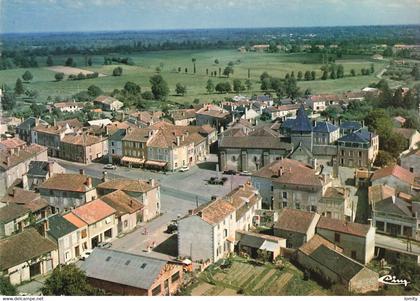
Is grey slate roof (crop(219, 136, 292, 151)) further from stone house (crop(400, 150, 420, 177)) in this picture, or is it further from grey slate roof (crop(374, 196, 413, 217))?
grey slate roof (crop(374, 196, 413, 217))

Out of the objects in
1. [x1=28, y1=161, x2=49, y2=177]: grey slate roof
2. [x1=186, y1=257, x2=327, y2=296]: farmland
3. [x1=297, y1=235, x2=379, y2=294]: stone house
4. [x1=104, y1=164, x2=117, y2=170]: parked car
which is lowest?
[x1=104, y1=164, x2=117, y2=170]: parked car

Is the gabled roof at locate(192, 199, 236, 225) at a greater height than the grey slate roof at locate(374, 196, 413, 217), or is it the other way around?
the gabled roof at locate(192, 199, 236, 225)

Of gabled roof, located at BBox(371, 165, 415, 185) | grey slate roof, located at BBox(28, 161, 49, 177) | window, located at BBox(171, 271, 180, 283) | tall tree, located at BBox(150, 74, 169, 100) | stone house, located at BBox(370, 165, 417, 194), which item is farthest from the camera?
tall tree, located at BBox(150, 74, 169, 100)

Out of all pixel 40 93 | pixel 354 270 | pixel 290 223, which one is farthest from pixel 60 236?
pixel 40 93

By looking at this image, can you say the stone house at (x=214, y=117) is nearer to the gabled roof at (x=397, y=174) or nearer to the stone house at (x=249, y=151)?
the stone house at (x=249, y=151)

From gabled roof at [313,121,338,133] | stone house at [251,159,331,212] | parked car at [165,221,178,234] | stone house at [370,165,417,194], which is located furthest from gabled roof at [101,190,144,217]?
gabled roof at [313,121,338,133]

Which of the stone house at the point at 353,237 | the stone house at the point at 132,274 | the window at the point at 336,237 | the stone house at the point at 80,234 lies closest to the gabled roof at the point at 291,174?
the stone house at the point at 353,237
